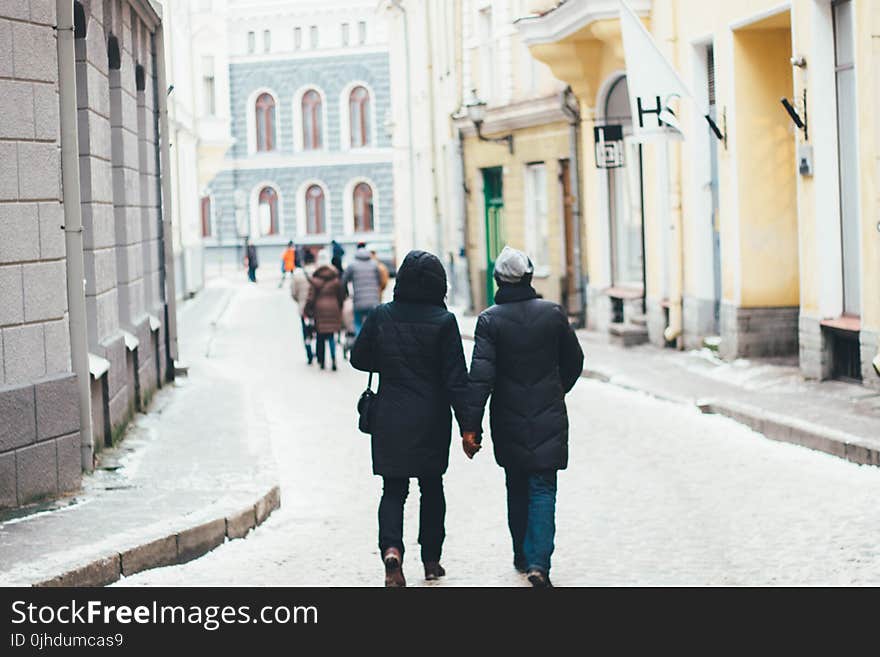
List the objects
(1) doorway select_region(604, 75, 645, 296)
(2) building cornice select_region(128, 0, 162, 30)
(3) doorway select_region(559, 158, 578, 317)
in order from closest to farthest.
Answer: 1. (2) building cornice select_region(128, 0, 162, 30)
2. (1) doorway select_region(604, 75, 645, 296)
3. (3) doorway select_region(559, 158, 578, 317)

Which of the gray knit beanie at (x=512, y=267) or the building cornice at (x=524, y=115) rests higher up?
the building cornice at (x=524, y=115)

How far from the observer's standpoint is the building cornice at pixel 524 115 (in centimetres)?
2648

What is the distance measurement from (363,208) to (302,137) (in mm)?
3887

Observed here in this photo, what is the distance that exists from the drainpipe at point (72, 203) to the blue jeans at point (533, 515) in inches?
147

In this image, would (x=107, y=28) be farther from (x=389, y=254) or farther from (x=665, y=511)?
(x=389, y=254)

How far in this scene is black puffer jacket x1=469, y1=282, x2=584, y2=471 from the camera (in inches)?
337

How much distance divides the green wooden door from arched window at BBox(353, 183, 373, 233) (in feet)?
118

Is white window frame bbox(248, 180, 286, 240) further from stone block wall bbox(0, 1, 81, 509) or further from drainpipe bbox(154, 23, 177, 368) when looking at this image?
stone block wall bbox(0, 1, 81, 509)

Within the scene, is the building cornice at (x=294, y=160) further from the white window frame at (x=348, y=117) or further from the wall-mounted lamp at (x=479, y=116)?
the wall-mounted lamp at (x=479, y=116)

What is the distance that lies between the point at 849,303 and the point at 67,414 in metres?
7.93

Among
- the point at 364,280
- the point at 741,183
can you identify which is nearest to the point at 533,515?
the point at 741,183

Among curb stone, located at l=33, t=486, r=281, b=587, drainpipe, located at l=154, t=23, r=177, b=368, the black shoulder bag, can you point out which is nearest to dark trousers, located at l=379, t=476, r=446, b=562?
the black shoulder bag

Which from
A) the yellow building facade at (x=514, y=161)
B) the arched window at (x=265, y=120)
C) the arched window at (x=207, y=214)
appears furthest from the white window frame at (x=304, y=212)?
the yellow building facade at (x=514, y=161)

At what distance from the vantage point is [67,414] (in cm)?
1112
